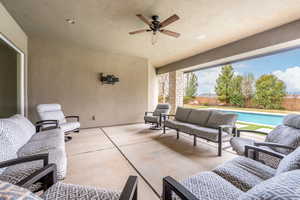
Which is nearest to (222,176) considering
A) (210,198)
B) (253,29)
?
(210,198)

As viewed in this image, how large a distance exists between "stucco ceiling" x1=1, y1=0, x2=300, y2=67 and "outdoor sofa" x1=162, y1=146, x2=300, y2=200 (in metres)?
2.40

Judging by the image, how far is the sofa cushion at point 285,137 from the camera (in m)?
1.72

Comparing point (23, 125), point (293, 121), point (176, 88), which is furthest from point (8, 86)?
point (293, 121)

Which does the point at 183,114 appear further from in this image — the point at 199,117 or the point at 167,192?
the point at 167,192

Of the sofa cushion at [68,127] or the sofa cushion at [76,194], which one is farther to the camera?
the sofa cushion at [68,127]

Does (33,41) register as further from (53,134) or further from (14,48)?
(53,134)

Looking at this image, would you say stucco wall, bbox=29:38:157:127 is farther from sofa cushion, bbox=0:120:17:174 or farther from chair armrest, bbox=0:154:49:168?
chair armrest, bbox=0:154:49:168

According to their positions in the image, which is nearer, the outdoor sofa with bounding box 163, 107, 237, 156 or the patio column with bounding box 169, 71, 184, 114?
the outdoor sofa with bounding box 163, 107, 237, 156

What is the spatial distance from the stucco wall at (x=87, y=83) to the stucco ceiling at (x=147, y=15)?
578mm

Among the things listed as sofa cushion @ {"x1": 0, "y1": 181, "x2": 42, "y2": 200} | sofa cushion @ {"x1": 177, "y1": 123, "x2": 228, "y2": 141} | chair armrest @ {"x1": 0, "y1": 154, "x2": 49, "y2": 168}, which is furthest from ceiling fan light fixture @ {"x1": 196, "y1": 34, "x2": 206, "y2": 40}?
sofa cushion @ {"x1": 0, "y1": 181, "x2": 42, "y2": 200}

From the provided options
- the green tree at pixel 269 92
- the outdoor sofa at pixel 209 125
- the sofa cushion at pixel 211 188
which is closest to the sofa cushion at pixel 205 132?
the outdoor sofa at pixel 209 125

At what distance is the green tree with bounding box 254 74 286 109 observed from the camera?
4.99 meters

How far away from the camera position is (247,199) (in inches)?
21.2

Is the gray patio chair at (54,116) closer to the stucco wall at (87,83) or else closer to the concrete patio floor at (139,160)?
the concrete patio floor at (139,160)
